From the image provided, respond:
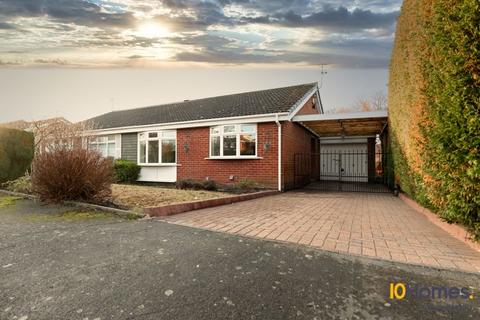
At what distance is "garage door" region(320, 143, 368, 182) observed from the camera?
53.2 ft

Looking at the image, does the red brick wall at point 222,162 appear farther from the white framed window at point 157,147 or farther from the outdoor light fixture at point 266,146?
the white framed window at point 157,147

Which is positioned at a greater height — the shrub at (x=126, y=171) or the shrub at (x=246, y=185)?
the shrub at (x=126, y=171)

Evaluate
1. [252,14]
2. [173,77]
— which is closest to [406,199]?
[252,14]

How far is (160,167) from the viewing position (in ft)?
42.3

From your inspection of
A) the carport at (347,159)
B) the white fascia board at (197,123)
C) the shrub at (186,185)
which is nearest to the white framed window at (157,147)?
the white fascia board at (197,123)

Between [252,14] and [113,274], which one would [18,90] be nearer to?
→ [252,14]

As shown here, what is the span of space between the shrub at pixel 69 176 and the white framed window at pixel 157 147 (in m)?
6.83

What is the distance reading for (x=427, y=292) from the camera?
2.06 metres

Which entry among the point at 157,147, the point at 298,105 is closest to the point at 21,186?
the point at 157,147

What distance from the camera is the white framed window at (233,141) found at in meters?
10.4

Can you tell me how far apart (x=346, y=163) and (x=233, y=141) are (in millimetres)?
10262

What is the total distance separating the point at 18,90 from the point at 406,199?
13377 millimetres

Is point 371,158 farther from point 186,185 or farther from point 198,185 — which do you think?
point 186,185

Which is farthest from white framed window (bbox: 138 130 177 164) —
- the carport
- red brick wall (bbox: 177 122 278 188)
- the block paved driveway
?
the block paved driveway
